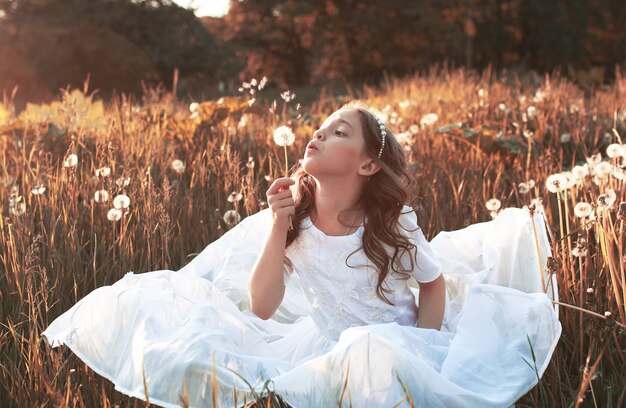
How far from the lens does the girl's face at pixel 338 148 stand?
91.7 inches

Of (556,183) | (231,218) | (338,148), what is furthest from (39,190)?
(556,183)

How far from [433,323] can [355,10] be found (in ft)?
74.7

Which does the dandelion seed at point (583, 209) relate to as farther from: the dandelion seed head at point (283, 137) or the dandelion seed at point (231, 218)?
the dandelion seed at point (231, 218)

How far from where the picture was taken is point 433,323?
2.44 metres

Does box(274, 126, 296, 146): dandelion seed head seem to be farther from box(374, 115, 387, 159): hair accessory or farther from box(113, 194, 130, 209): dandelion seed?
box(113, 194, 130, 209): dandelion seed

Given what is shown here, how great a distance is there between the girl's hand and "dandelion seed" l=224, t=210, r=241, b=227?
939 millimetres

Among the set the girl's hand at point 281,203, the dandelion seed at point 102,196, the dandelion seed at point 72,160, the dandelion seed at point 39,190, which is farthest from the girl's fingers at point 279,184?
the dandelion seed at point 39,190

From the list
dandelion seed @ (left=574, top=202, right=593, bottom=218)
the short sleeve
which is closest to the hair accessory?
the short sleeve

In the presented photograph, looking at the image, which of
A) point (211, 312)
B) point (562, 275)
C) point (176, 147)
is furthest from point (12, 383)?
point (176, 147)

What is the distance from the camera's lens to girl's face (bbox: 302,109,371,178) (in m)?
2.33

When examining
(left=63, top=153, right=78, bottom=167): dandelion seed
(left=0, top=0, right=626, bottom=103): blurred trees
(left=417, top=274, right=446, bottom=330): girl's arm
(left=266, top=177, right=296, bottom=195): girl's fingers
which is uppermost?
(left=266, top=177, right=296, bottom=195): girl's fingers

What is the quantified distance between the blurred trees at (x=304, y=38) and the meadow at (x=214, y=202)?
13.0 m

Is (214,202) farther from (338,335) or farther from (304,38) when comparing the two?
(304,38)

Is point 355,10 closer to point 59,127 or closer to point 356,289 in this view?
point 59,127
